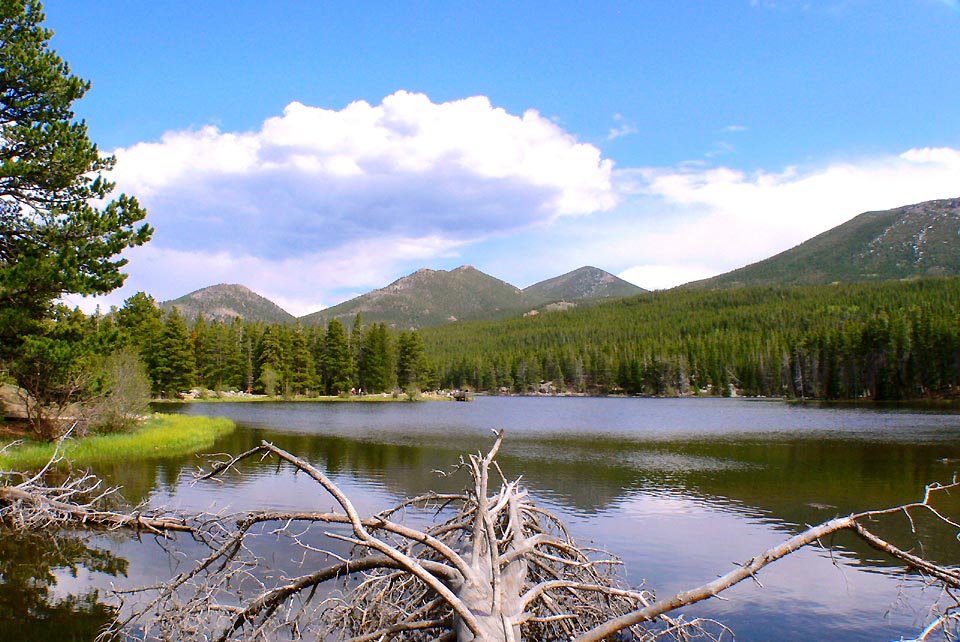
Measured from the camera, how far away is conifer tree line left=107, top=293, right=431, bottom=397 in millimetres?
81625

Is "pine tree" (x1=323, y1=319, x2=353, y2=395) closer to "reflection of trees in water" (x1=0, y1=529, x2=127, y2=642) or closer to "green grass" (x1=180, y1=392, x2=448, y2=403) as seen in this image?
"green grass" (x1=180, y1=392, x2=448, y2=403)

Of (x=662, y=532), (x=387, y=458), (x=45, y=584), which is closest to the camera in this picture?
(x=45, y=584)

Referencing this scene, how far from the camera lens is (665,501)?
18.2 metres

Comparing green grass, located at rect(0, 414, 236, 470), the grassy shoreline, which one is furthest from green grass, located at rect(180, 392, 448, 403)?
green grass, located at rect(0, 414, 236, 470)

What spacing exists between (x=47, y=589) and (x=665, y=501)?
1482 cm

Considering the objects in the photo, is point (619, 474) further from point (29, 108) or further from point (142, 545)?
point (29, 108)

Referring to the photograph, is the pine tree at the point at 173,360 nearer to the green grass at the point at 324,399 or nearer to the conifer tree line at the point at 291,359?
the conifer tree line at the point at 291,359

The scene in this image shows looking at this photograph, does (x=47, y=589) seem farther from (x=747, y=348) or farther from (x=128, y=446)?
(x=747, y=348)

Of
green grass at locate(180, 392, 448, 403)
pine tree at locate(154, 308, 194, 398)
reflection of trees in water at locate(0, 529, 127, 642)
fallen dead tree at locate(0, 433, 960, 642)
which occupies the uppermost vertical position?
pine tree at locate(154, 308, 194, 398)

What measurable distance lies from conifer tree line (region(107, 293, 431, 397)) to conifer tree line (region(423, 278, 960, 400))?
3838cm

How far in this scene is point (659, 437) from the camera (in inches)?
1473

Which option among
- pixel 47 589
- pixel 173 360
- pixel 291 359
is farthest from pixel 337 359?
pixel 47 589

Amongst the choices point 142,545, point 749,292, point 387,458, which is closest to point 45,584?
point 142,545

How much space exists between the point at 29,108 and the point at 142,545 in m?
12.3
